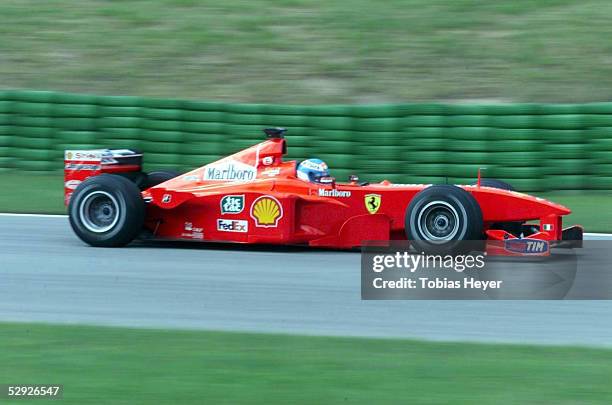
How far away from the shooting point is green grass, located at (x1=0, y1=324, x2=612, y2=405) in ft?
17.3

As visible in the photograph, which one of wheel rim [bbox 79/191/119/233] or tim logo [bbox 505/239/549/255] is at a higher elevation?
wheel rim [bbox 79/191/119/233]

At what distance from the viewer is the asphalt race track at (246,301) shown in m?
7.00

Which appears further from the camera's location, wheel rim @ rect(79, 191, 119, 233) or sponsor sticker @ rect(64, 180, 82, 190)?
sponsor sticker @ rect(64, 180, 82, 190)

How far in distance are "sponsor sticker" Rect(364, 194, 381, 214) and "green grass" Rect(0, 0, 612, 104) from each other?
743cm

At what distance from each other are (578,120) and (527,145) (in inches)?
29.5

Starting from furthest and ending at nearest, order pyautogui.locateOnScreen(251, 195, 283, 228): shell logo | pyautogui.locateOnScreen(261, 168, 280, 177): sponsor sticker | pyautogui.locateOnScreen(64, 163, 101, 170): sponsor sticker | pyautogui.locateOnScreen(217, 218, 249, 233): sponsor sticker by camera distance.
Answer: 1. pyautogui.locateOnScreen(64, 163, 101, 170): sponsor sticker
2. pyautogui.locateOnScreen(261, 168, 280, 177): sponsor sticker
3. pyautogui.locateOnScreen(217, 218, 249, 233): sponsor sticker
4. pyautogui.locateOnScreen(251, 195, 283, 228): shell logo

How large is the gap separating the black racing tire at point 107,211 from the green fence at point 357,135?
4859mm

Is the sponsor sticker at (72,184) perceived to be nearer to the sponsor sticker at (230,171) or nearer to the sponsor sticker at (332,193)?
the sponsor sticker at (230,171)

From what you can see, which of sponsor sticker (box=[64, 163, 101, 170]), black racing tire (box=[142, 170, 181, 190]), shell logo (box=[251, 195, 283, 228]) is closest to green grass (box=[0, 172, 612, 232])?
black racing tire (box=[142, 170, 181, 190])

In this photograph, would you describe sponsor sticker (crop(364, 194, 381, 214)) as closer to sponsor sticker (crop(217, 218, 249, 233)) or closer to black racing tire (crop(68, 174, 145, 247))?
sponsor sticker (crop(217, 218, 249, 233))

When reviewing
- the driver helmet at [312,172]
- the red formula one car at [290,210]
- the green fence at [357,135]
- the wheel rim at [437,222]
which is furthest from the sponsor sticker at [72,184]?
the green fence at [357,135]

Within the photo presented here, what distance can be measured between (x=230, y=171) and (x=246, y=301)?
2594 mm

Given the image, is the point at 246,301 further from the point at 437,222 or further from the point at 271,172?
the point at 271,172

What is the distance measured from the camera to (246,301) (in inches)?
308
